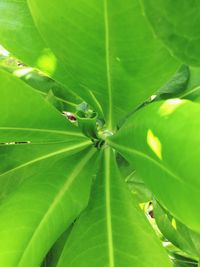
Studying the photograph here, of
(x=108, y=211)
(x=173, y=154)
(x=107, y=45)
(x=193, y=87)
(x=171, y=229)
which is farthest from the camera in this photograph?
(x=171, y=229)

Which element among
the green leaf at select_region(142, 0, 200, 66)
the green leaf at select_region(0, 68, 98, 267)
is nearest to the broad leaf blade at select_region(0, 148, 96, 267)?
the green leaf at select_region(0, 68, 98, 267)

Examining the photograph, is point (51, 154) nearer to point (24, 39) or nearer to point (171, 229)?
point (24, 39)

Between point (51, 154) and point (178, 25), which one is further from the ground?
point (178, 25)

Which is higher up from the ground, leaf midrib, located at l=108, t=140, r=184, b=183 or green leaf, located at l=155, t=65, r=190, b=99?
green leaf, located at l=155, t=65, r=190, b=99

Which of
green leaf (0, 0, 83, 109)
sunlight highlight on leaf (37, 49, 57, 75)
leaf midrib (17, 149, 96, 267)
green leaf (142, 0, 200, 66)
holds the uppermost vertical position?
green leaf (0, 0, 83, 109)

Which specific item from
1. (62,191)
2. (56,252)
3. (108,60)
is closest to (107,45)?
(108,60)

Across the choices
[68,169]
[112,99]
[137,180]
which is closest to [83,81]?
[112,99]

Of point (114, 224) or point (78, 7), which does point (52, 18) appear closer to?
point (78, 7)

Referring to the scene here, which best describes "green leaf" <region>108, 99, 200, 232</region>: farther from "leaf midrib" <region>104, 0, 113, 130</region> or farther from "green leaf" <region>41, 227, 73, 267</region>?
"green leaf" <region>41, 227, 73, 267</region>
